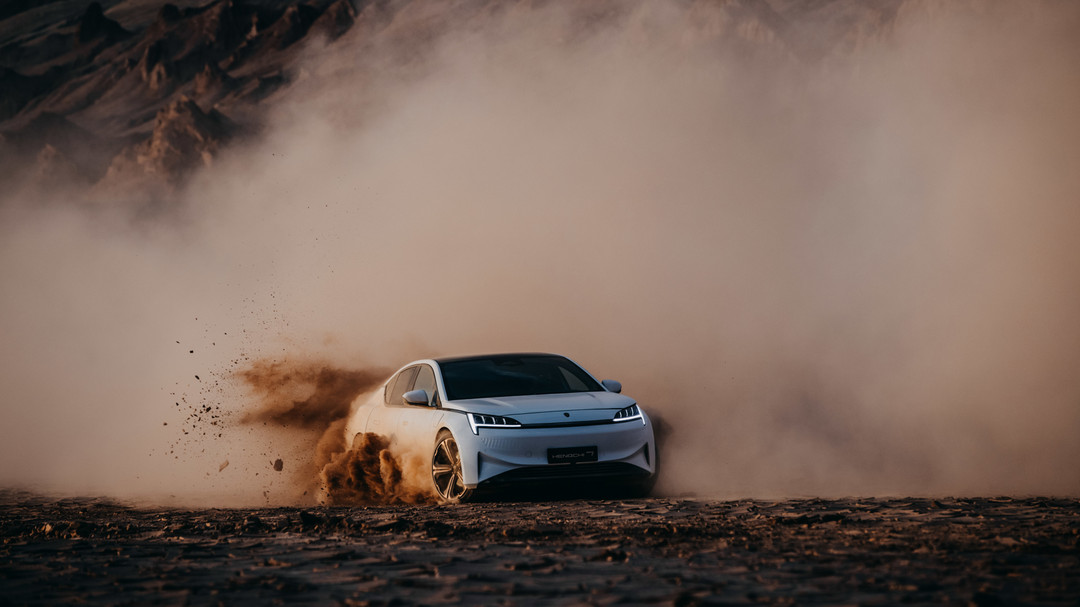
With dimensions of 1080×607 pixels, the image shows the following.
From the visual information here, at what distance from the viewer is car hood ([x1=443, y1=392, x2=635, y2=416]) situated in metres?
10.5

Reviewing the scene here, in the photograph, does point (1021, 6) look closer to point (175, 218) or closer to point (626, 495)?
point (626, 495)

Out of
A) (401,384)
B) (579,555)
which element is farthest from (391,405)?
(579,555)

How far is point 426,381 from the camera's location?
11.8 meters

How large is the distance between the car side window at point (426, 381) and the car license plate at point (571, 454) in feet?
4.90

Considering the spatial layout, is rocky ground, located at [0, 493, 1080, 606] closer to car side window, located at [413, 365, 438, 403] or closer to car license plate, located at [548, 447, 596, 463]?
car license plate, located at [548, 447, 596, 463]

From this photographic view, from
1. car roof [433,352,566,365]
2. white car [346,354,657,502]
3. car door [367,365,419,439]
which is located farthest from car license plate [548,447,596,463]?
car door [367,365,419,439]

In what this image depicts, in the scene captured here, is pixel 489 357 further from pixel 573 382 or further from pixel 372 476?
pixel 372 476

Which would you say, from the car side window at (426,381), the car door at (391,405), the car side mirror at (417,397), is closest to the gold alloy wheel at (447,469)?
the car side mirror at (417,397)

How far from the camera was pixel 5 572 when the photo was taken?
22.8 feet

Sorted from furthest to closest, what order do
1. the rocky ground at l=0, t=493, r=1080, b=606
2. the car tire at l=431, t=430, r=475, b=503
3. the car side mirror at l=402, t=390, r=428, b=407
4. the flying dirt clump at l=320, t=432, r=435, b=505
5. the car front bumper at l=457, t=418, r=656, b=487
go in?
the flying dirt clump at l=320, t=432, r=435, b=505
the car side mirror at l=402, t=390, r=428, b=407
the car tire at l=431, t=430, r=475, b=503
the car front bumper at l=457, t=418, r=656, b=487
the rocky ground at l=0, t=493, r=1080, b=606

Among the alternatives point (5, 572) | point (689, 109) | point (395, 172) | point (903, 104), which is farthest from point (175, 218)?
point (5, 572)

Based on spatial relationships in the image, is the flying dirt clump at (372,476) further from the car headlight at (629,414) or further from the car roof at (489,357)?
the car headlight at (629,414)

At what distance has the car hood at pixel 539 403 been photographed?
10.5 m

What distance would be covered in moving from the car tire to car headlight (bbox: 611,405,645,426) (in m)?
1.33
